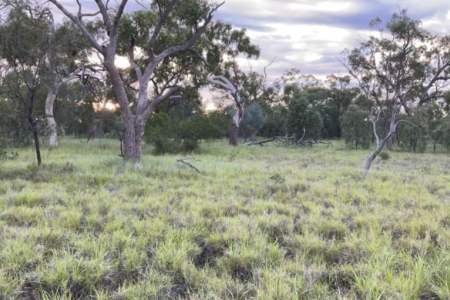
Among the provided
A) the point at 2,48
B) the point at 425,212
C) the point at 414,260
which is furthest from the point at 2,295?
the point at 2,48

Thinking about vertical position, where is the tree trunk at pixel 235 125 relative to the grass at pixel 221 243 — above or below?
above

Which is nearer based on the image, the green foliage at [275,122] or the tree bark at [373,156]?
the tree bark at [373,156]

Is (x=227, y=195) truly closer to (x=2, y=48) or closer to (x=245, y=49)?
(x=2, y=48)

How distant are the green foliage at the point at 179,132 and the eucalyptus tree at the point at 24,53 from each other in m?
8.80

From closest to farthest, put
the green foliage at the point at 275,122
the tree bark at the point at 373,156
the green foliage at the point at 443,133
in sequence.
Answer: the tree bark at the point at 373,156 → the green foliage at the point at 443,133 → the green foliage at the point at 275,122

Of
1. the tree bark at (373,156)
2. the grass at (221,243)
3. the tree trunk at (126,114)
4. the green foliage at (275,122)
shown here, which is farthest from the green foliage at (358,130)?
the grass at (221,243)

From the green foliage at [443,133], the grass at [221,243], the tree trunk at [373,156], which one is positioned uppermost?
the green foliage at [443,133]

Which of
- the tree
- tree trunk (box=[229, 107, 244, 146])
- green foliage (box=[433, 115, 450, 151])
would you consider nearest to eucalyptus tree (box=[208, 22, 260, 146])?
tree trunk (box=[229, 107, 244, 146])

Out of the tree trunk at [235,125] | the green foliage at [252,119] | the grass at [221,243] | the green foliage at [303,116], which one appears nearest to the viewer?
the grass at [221,243]

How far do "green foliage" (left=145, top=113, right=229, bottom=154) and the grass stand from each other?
A: 12.0m

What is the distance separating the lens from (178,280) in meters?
3.29

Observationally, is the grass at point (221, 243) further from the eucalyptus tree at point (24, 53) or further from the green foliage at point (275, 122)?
the green foliage at point (275, 122)

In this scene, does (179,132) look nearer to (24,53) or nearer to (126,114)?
(126,114)

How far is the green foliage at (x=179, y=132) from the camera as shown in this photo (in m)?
19.5
